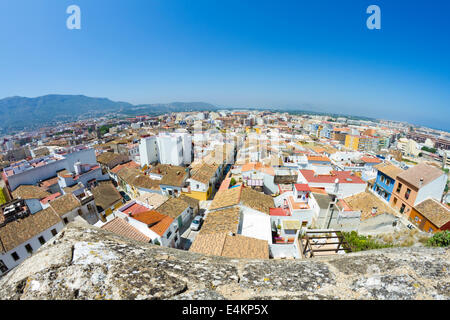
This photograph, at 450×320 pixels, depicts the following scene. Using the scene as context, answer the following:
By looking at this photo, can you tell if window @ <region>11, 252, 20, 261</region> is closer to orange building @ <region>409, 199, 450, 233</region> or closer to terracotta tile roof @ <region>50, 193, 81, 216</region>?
terracotta tile roof @ <region>50, 193, 81, 216</region>

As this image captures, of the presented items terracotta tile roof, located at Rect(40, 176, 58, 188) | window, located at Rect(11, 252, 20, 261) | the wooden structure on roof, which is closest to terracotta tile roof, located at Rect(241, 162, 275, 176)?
the wooden structure on roof

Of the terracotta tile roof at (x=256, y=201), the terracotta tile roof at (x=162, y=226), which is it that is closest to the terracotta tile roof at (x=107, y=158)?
the terracotta tile roof at (x=162, y=226)

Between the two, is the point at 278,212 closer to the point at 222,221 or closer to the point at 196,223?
the point at 222,221

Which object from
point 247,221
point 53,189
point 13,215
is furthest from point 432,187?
→ point 53,189

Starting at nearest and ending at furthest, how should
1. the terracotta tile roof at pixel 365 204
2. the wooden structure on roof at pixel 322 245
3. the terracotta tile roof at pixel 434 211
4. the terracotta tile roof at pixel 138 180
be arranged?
the wooden structure on roof at pixel 322 245, the terracotta tile roof at pixel 434 211, the terracotta tile roof at pixel 365 204, the terracotta tile roof at pixel 138 180

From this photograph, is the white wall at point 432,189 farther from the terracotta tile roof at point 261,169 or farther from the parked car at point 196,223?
the parked car at point 196,223
